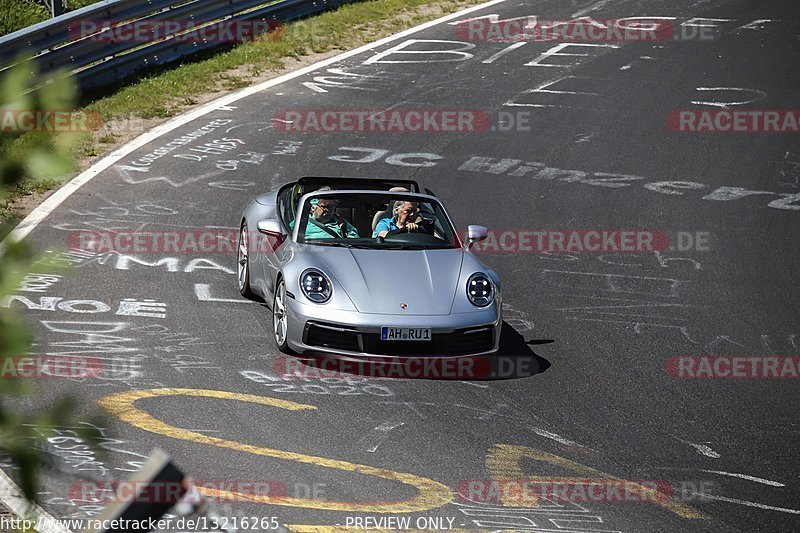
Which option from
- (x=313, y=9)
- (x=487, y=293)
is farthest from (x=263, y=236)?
(x=313, y=9)

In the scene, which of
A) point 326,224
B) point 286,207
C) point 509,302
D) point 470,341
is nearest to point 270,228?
point 326,224

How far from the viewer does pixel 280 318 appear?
29.4ft

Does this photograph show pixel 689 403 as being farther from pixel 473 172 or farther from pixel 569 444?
pixel 473 172

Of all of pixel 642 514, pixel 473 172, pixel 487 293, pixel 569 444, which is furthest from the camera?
pixel 473 172

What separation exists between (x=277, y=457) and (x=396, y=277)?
2.55 meters

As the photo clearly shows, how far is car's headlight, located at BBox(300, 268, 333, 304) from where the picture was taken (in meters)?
8.62

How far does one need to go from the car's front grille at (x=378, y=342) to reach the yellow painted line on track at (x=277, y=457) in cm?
85

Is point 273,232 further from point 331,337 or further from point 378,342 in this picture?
point 378,342

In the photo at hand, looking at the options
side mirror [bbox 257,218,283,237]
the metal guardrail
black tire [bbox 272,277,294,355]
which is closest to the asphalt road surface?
black tire [bbox 272,277,294,355]

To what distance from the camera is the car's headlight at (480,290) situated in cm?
883

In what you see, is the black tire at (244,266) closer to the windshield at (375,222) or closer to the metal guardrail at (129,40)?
the windshield at (375,222)

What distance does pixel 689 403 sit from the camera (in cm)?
822

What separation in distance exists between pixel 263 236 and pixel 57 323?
2.02m

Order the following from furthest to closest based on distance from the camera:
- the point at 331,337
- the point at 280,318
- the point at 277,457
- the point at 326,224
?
the point at 326,224, the point at 280,318, the point at 331,337, the point at 277,457
